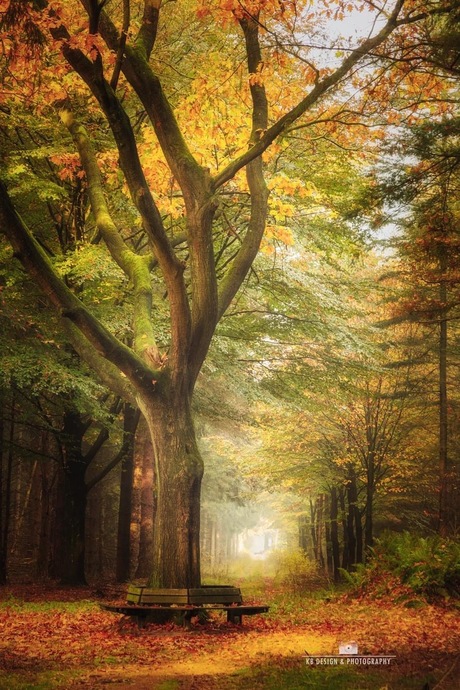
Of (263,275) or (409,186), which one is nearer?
(409,186)

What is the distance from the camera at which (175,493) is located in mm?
8664

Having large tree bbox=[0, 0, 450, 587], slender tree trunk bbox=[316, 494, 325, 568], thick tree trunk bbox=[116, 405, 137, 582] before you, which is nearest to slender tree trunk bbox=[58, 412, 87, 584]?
thick tree trunk bbox=[116, 405, 137, 582]

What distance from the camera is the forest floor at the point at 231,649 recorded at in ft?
17.0

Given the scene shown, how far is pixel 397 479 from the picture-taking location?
70.0 ft

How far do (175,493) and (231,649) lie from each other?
2.39m

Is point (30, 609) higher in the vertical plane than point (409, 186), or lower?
lower

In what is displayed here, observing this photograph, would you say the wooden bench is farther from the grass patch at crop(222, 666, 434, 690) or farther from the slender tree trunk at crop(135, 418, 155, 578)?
the slender tree trunk at crop(135, 418, 155, 578)

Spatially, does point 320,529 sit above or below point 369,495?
below

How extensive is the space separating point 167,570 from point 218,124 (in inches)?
259

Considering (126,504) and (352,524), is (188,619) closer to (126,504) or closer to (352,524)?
(126,504)

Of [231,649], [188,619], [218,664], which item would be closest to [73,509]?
[188,619]

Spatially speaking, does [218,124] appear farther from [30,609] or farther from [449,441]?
[449,441]

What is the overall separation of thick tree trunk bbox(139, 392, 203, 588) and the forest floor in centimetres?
76

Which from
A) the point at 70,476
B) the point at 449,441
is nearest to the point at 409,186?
the point at 70,476
